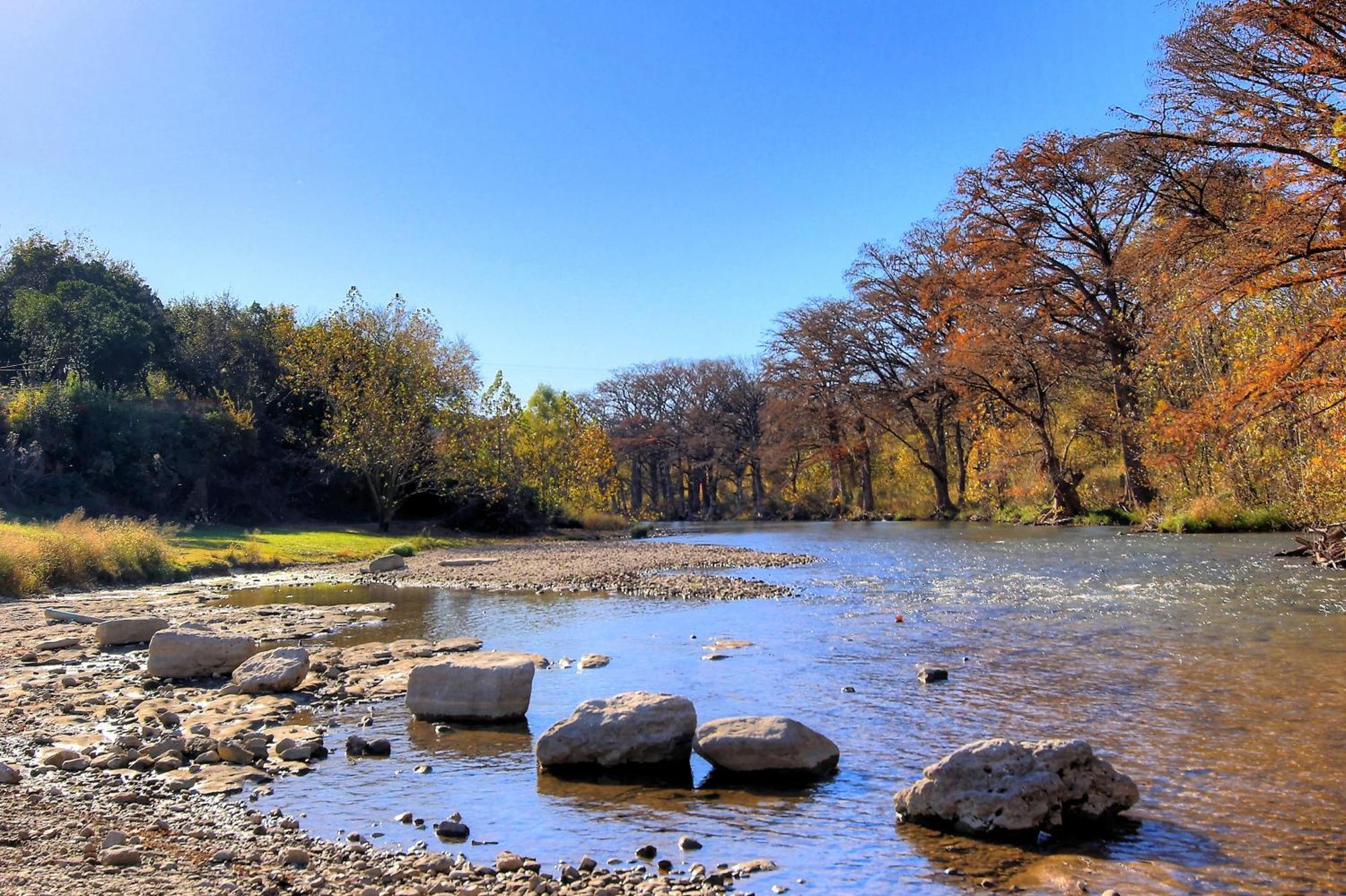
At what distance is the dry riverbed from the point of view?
5684mm

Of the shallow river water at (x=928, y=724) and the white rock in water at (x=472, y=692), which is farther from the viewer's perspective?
the white rock in water at (x=472, y=692)

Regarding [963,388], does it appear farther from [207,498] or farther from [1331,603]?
[207,498]

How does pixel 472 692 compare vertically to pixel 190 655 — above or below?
below

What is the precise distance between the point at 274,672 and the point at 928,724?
296 inches

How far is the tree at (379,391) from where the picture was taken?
44000 mm

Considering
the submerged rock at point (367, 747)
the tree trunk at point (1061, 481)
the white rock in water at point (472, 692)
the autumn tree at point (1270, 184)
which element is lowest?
the submerged rock at point (367, 747)

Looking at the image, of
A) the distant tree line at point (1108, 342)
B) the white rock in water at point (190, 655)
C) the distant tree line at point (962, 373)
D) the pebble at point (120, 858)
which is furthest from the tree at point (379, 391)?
the pebble at point (120, 858)

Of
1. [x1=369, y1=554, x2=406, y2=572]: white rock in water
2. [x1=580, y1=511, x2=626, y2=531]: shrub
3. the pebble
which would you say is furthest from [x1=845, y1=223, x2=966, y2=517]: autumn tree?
the pebble

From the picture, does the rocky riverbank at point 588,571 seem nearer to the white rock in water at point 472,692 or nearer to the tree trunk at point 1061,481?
the white rock in water at point 472,692

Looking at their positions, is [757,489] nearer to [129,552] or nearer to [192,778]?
[129,552]

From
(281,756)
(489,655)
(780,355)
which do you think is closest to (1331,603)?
(489,655)

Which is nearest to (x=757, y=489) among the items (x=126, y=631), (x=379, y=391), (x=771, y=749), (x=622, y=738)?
(x=379, y=391)

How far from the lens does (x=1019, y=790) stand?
20.9 ft

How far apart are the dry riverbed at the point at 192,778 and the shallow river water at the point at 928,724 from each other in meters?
0.35
